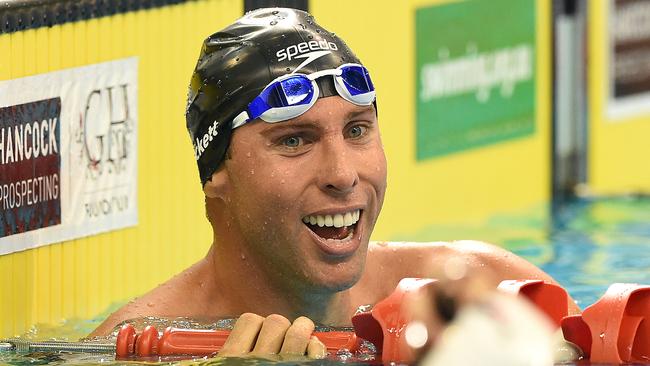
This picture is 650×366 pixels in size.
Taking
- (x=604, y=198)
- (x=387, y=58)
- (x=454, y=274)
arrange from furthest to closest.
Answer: (x=604, y=198)
(x=387, y=58)
(x=454, y=274)

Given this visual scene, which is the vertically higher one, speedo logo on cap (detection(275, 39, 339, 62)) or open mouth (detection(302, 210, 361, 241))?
speedo logo on cap (detection(275, 39, 339, 62))

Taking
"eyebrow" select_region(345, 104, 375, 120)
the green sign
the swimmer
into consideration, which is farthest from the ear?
the green sign

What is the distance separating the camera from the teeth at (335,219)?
3.76m

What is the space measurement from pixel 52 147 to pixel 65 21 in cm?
41

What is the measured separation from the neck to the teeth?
200 millimetres

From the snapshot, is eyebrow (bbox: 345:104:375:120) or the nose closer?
the nose

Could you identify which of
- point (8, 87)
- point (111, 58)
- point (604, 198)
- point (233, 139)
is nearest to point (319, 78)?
point (233, 139)

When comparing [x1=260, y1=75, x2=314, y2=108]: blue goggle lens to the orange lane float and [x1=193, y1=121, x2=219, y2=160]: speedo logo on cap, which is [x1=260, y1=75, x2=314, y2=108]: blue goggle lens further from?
the orange lane float

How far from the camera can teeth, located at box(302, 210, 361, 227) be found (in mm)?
3756

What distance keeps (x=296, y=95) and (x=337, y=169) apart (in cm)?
21

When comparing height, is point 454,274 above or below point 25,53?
below

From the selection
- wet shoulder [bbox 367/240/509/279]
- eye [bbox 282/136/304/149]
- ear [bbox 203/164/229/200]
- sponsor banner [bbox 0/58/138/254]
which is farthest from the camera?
sponsor banner [bbox 0/58/138/254]

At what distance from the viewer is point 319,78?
3.81 metres

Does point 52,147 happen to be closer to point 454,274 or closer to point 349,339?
point 349,339
